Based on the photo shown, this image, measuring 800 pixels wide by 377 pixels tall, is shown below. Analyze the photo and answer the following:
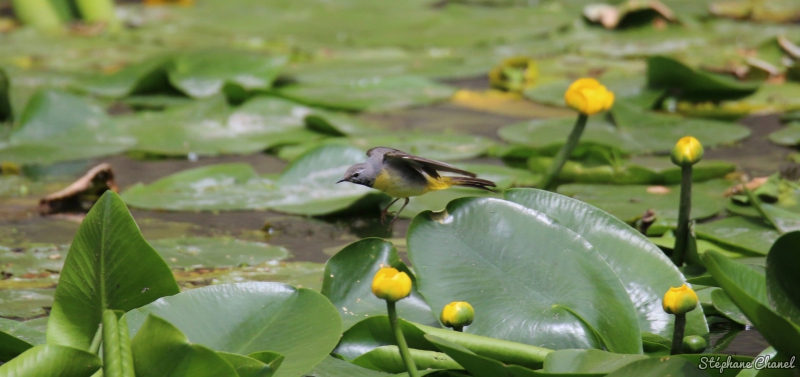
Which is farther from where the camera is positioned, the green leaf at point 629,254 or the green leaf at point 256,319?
the green leaf at point 629,254

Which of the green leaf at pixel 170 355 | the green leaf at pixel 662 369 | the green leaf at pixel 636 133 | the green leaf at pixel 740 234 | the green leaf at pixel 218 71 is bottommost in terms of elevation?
the green leaf at pixel 636 133

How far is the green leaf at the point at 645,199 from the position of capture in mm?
1697

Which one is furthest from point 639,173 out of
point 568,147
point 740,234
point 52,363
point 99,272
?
point 52,363

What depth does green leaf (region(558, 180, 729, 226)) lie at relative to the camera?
5.57 feet

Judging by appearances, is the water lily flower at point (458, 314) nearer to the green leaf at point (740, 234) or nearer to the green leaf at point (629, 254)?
the green leaf at point (629, 254)

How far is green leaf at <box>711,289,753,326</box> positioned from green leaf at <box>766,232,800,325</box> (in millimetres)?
173

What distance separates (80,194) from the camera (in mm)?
1967

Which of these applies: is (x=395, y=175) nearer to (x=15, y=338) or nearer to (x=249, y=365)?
(x=249, y=365)

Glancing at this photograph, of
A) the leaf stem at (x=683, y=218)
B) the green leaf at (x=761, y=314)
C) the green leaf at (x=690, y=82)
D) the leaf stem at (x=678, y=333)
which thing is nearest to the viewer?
the green leaf at (x=761, y=314)

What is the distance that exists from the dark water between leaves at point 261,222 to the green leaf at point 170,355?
67 cm

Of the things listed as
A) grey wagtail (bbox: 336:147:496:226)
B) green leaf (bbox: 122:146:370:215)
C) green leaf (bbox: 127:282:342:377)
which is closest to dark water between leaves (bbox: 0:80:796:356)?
green leaf (bbox: 122:146:370:215)

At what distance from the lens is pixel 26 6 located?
193 inches

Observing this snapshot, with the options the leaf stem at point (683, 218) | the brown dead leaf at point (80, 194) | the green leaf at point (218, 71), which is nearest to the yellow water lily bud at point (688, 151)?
the leaf stem at point (683, 218)

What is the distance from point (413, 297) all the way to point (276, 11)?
177 inches
